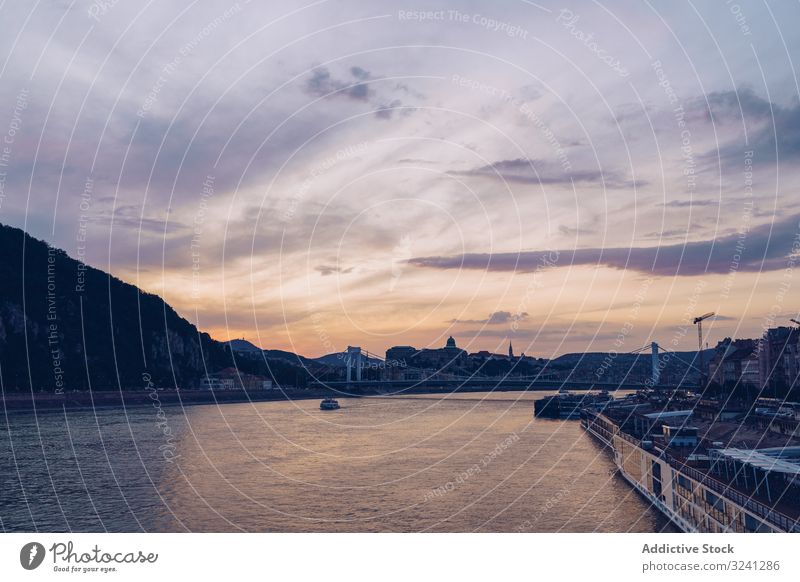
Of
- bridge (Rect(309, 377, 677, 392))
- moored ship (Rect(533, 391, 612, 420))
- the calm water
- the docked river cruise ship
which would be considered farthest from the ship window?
bridge (Rect(309, 377, 677, 392))

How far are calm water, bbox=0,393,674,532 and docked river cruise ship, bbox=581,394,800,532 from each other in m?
1.16

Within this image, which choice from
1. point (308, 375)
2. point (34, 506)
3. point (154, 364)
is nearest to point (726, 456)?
point (34, 506)

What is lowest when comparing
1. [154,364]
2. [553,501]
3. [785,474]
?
[553,501]

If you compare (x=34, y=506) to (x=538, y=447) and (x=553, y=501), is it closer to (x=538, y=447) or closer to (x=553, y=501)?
(x=553, y=501)

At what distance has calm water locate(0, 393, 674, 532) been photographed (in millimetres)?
23266

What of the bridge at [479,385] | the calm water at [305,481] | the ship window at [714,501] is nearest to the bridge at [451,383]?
the bridge at [479,385]

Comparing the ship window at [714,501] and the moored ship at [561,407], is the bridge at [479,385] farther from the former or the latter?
the ship window at [714,501]

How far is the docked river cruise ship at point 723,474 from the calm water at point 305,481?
1161mm

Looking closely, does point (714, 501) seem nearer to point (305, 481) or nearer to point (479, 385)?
point (305, 481)

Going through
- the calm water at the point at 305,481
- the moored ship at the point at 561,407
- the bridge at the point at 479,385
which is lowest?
the calm water at the point at 305,481

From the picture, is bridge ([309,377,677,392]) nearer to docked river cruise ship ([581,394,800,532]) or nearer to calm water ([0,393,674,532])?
calm water ([0,393,674,532])

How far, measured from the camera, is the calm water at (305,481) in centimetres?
2327
